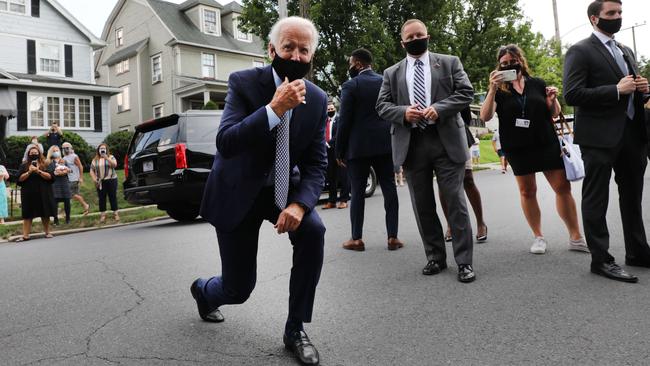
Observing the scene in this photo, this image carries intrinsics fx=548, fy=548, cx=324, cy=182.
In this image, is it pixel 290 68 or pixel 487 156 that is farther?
pixel 487 156

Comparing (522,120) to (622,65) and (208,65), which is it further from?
(208,65)

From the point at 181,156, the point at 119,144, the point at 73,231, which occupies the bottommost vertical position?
the point at 73,231

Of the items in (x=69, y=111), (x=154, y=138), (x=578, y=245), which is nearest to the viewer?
(x=578, y=245)

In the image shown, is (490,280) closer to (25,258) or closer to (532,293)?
(532,293)

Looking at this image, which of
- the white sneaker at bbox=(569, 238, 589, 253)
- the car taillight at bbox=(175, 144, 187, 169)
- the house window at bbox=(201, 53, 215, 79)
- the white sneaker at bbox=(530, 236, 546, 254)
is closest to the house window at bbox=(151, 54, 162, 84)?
the house window at bbox=(201, 53, 215, 79)

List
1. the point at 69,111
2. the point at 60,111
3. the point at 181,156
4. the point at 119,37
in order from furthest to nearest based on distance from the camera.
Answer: the point at 119,37 < the point at 69,111 < the point at 60,111 < the point at 181,156

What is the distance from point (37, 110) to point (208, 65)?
1051 cm

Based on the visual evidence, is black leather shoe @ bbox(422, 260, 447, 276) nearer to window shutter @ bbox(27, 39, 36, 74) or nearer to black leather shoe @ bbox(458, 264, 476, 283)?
black leather shoe @ bbox(458, 264, 476, 283)

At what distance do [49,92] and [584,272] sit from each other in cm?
2661

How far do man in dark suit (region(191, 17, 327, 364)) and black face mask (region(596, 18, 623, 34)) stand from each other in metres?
2.52

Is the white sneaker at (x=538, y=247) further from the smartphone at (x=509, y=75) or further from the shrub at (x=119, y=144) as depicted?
the shrub at (x=119, y=144)

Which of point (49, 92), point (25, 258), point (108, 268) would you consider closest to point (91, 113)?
point (49, 92)

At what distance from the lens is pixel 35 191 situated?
31.9 ft

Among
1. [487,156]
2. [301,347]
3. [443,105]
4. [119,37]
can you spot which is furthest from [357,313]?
[119,37]
